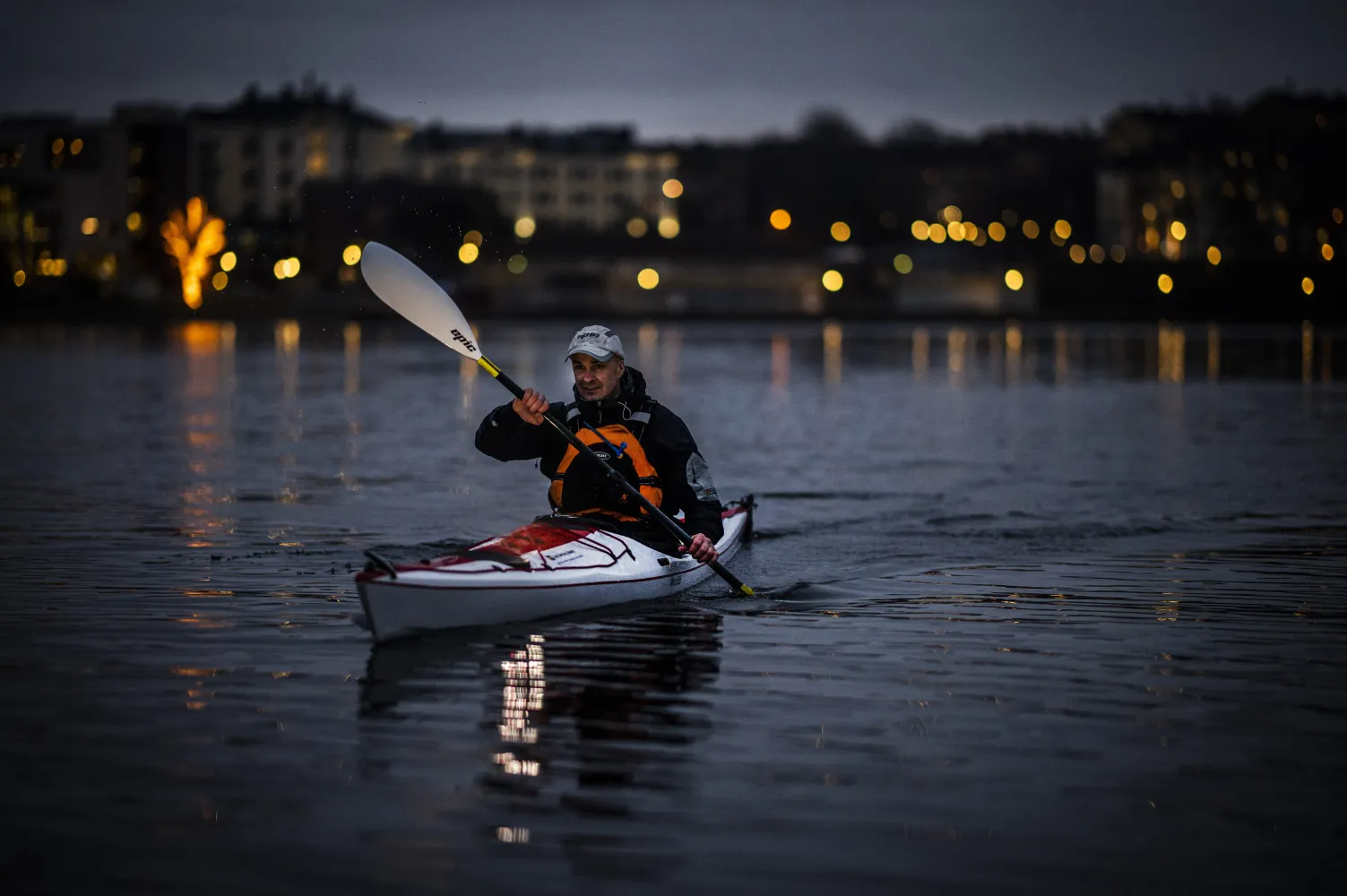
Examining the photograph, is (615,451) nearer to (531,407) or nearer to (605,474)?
(605,474)

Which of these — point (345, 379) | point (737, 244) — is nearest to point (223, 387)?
point (345, 379)

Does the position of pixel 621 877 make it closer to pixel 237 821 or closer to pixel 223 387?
pixel 237 821

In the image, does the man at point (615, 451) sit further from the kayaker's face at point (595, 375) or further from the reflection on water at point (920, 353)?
the reflection on water at point (920, 353)

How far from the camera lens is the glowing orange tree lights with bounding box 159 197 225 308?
126 metres

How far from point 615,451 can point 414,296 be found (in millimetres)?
2351

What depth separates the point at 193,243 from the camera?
12938 cm

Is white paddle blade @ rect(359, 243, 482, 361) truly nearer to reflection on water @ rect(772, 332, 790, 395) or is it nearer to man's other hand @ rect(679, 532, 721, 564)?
man's other hand @ rect(679, 532, 721, 564)

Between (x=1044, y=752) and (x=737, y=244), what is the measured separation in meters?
125

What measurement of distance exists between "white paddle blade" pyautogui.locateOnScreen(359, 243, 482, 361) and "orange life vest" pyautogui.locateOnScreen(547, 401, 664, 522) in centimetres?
156

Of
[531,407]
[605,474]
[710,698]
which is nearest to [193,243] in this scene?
[605,474]

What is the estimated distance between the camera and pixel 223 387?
146ft

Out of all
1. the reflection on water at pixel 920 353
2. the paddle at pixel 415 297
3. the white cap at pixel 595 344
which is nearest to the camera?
the white cap at pixel 595 344

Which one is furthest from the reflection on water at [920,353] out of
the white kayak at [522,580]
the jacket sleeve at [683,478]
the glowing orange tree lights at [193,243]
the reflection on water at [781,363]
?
the glowing orange tree lights at [193,243]

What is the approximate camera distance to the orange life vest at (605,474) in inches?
488
